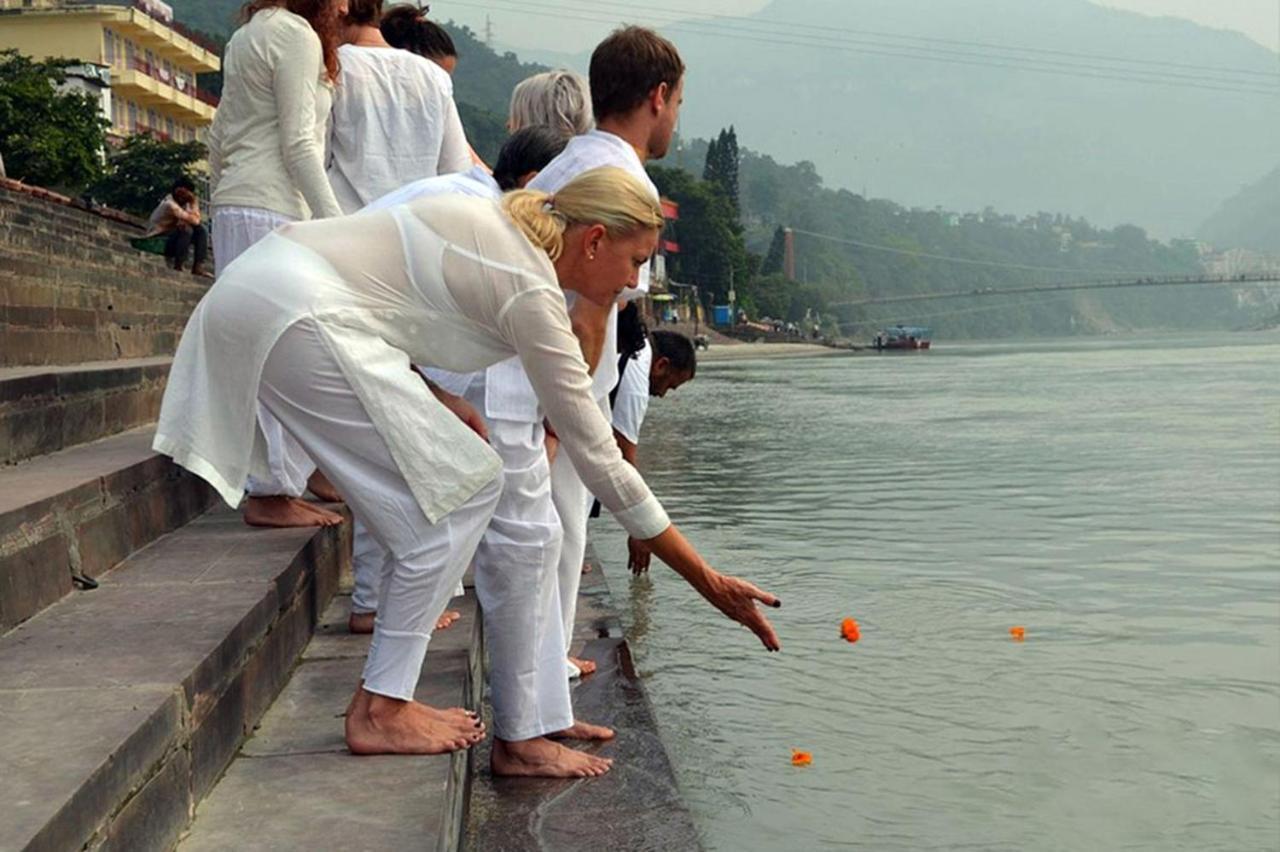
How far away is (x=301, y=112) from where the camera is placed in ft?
13.7

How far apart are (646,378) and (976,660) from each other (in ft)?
5.54

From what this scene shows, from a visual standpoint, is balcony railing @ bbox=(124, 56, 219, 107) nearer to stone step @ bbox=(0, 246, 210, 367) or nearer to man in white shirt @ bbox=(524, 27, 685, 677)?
stone step @ bbox=(0, 246, 210, 367)

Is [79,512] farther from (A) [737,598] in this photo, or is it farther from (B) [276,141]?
(A) [737,598]

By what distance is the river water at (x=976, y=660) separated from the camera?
13.4 feet

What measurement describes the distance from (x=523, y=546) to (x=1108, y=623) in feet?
13.3

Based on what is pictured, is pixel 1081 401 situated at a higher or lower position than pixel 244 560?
lower

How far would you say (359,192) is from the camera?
460 cm

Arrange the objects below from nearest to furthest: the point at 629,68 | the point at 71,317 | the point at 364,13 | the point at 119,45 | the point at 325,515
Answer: the point at 629,68 → the point at 325,515 → the point at 364,13 → the point at 71,317 → the point at 119,45

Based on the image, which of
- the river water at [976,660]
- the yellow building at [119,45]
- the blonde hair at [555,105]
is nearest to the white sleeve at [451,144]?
the blonde hair at [555,105]

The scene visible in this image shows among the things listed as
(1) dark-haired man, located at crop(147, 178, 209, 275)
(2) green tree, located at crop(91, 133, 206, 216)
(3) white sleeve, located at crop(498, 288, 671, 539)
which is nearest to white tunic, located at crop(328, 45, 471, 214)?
(3) white sleeve, located at crop(498, 288, 671, 539)

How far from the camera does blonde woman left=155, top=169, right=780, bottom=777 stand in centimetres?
274

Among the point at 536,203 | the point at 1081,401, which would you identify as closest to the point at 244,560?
the point at 536,203

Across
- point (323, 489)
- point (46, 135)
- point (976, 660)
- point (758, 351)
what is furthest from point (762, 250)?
point (323, 489)

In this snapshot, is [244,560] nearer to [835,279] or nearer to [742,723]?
[742,723]
